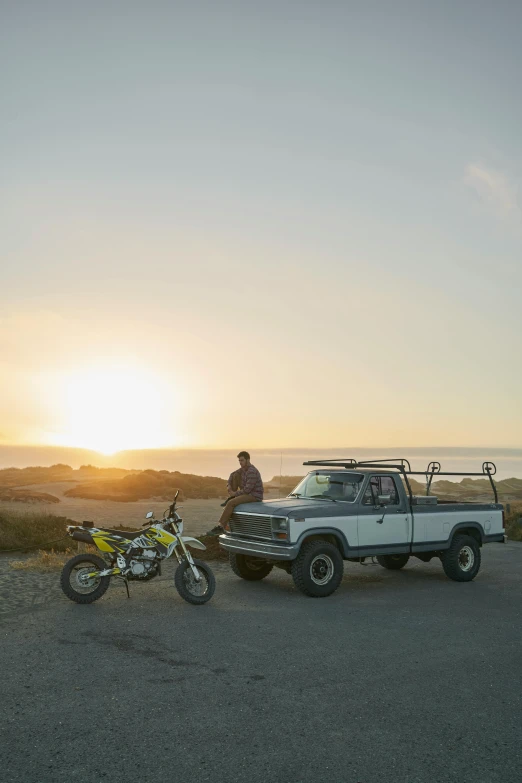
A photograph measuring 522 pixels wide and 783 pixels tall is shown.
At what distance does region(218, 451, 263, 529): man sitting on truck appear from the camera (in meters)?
12.9

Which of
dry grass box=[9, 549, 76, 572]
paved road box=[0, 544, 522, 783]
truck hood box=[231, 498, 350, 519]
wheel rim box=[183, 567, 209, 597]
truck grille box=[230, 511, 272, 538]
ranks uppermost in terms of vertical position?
truck hood box=[231, 498, 350, 519]

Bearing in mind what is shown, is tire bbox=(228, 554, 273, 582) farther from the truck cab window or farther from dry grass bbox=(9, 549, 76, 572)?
dry grass bbox=(9, 549, 76, 572)

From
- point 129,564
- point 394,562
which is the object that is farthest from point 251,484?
point 394,562

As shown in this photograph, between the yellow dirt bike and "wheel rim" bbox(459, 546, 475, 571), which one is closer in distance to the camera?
the yellow dirt bike

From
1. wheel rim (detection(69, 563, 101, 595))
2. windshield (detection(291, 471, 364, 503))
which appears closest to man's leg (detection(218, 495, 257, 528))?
windshield (detection(291, 471, 364, 503))

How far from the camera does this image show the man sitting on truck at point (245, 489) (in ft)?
42.3

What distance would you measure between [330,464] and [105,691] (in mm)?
7903

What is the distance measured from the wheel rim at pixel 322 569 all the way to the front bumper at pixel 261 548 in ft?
1.84

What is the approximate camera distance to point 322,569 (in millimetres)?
11789

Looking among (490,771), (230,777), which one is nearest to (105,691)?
(230,777)

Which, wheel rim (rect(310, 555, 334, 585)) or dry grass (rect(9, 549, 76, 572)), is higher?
wheel rim (rect(310, 555, 334, 585))

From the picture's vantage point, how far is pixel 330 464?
537 inches

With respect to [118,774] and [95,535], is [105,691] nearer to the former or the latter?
[118,774]

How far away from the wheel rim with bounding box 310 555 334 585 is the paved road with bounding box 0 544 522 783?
661 millimetres
